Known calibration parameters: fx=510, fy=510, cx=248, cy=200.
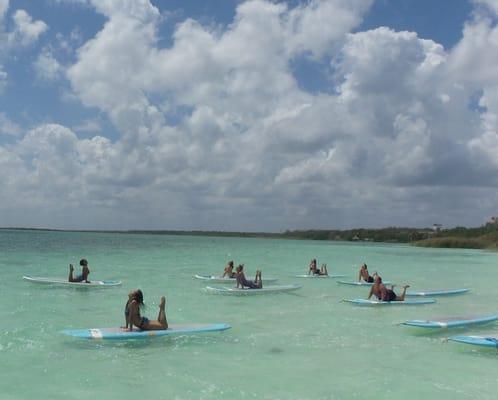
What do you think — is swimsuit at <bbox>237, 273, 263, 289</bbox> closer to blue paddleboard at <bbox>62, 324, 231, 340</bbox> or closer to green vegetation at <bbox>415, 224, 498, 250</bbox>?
blue paddleboard at <bbox>62, 324, 231, 340</bbox>

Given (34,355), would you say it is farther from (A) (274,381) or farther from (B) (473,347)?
(B) (473,347)

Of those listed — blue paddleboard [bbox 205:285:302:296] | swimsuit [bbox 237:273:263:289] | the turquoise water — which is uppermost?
swimsuit [bbox 237:273:263:289]

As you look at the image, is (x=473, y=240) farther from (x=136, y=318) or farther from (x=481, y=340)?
(x=136, y=318)

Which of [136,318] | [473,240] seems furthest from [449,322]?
[473,240]

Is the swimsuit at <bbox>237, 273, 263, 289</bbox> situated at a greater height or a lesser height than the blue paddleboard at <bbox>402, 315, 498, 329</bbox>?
greater

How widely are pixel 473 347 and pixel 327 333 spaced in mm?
3843

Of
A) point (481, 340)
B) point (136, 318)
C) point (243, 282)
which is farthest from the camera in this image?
point (243, 282)

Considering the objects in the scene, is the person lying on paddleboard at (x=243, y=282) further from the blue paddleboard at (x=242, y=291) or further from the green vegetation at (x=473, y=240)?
the green vegetation at (x=473, y=240)

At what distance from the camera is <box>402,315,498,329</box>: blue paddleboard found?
14.3 metres

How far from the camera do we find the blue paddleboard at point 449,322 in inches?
562

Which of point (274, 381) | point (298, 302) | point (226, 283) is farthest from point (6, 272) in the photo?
point (274, 381)

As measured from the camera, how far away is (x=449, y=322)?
14.8 meters

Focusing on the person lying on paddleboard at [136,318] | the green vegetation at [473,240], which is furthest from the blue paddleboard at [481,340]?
the green vegetation at [473,240]

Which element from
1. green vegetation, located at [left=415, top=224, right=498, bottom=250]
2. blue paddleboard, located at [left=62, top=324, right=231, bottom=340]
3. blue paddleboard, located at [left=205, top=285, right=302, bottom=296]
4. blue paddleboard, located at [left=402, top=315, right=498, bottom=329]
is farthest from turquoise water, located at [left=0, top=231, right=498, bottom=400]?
green vegetation, located at [left=415, top=224, right=498, bottom=250]
